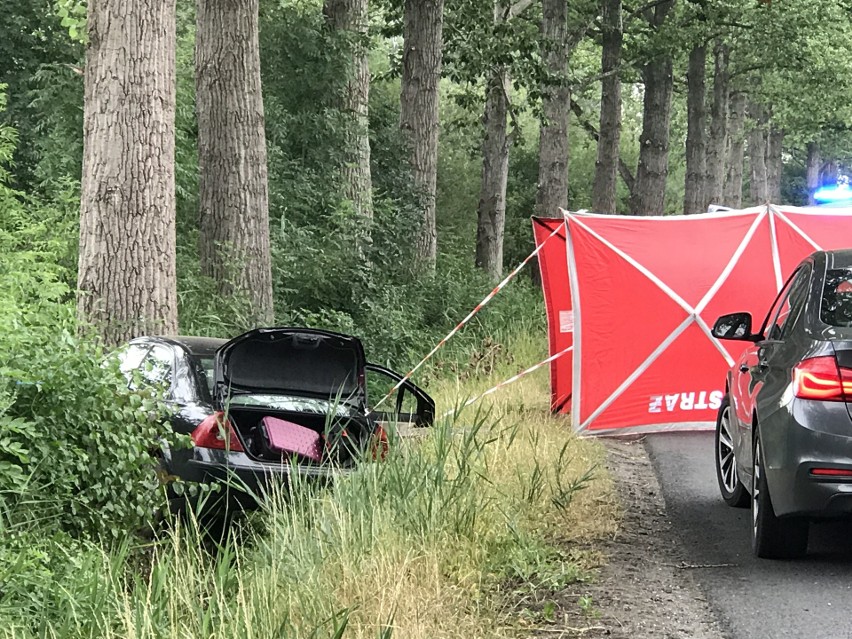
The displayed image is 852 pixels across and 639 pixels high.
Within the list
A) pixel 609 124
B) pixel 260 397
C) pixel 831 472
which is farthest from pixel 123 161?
pixel 609 124

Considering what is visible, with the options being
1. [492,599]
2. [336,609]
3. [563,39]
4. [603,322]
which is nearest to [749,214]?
[603,322]

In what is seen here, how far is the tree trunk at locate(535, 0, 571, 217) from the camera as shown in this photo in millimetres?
24250

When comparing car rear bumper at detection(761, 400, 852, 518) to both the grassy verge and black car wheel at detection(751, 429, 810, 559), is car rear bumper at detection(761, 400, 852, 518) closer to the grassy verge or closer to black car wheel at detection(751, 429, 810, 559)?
black car wheel at detection(751, 429, 810, 559)

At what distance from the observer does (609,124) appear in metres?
30.2

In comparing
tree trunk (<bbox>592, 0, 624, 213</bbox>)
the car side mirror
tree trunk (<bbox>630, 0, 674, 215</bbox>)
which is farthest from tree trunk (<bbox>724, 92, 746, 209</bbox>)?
the car side mirror

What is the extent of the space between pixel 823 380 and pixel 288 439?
333cm

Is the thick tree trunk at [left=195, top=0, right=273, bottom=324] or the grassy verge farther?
the thick tree trunk at [left=195, top=0, right=273, bottom=324]

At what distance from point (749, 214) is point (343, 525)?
8.04 meters

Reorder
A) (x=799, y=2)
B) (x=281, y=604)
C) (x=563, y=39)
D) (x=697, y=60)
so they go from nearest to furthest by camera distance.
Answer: (x=281, y=604) < (x=563, y=39) < (x=799, y=2) < (x=697, y=60)

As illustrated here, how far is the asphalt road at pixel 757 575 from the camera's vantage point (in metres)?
5.54

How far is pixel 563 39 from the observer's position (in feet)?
79.6

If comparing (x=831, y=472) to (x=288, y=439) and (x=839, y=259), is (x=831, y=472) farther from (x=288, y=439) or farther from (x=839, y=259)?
(x=288, y=439)

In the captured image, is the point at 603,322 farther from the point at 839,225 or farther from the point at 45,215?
the point at 45,215

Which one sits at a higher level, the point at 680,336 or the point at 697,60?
the point at 697,60
